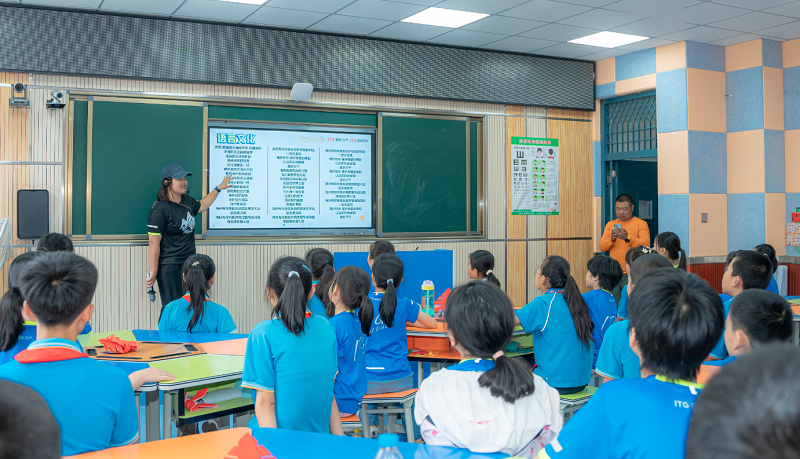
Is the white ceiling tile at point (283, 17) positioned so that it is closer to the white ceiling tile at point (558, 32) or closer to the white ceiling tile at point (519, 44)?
the white ceiling tile at point (519, 44)

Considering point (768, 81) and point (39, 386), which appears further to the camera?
point (768, 81)

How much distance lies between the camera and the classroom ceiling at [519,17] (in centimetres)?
527

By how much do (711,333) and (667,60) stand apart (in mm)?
6120

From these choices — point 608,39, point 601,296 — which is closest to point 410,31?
point 608,39

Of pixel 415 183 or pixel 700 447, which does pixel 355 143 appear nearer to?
pixel 415 183

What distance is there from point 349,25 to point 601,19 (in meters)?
2.42

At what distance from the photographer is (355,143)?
6.48m

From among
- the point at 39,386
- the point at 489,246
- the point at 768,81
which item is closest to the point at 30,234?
the point at 39,386

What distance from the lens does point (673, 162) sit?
6672 mm

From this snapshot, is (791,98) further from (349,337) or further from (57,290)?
(57,290)

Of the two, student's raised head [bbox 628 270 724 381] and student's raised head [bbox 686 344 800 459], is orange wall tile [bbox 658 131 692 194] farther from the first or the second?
student's raised head [bbox 686 344 800 459]

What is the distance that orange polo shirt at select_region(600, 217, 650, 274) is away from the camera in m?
6.49

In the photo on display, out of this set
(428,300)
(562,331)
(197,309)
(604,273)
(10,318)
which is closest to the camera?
(10,318)

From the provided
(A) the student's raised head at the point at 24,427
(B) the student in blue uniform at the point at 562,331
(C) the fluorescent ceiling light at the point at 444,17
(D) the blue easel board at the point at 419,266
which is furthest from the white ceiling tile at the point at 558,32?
(A) the student's raised head at the point at 24,427
